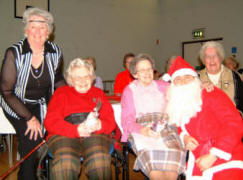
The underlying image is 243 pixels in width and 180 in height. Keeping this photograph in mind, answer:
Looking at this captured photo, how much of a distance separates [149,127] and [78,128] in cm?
64

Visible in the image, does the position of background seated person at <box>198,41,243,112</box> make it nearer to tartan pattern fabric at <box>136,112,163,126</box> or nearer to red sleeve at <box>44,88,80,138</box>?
tartan pattern fabric at <box>136,112,163,126</box>

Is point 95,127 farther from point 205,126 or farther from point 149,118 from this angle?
point 205,126

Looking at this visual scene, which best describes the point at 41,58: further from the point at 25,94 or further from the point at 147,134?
the point at 147,134

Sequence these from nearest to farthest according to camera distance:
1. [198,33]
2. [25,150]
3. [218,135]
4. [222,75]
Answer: [218,135] < [25,150] < [222,75] < [198,33]

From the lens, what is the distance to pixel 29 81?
2.02m

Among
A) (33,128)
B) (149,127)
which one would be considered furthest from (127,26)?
(33,128)

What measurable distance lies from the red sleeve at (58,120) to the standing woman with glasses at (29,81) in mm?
193

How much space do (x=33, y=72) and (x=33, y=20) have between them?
0.47 meters

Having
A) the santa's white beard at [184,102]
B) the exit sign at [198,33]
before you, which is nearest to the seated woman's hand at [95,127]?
the santa's white beard at [184,102]

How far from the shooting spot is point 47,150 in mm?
1905

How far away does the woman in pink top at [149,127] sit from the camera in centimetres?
176

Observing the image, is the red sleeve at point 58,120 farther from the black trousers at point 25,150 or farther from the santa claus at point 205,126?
the santa claus at point 205,126

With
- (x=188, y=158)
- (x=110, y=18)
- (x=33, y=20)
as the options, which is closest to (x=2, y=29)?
(x=110, y=18)

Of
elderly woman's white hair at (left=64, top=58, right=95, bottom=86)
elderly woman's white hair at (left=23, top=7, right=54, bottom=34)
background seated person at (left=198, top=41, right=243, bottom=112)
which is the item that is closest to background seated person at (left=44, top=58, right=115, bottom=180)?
elderly woman's white hair at (left=64, top=58, right=95, bottom=86)
